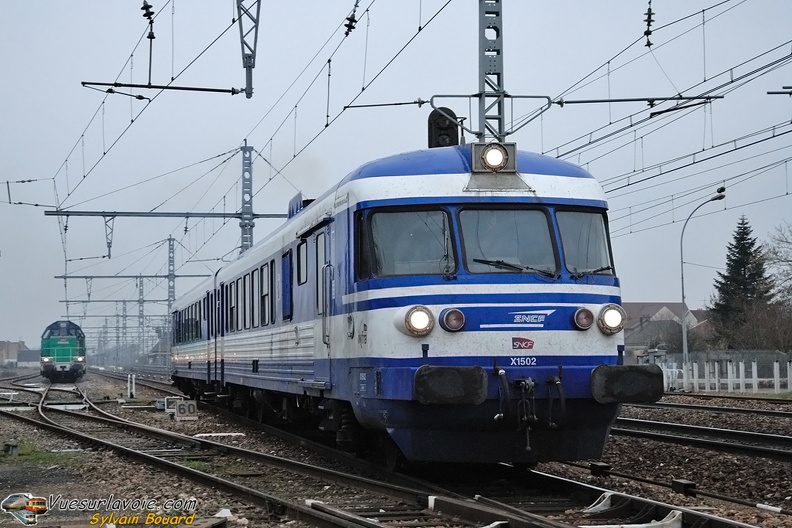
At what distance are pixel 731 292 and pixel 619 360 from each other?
5358 cm

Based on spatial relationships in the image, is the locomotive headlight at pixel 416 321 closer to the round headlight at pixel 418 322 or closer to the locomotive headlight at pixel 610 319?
the round headlight at pixel 418 322

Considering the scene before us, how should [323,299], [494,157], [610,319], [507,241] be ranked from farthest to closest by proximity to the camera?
1. [323,299]
2. [494,157]
3. [507,241]
4. [610,319]

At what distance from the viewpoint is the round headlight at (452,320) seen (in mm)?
9867

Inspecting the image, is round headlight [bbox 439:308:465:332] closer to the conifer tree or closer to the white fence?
the white fence

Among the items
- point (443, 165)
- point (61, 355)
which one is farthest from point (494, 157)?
point (61, 355)

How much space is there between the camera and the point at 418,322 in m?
9.88

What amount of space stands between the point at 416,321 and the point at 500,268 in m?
0.99

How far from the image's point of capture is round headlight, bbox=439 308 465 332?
32.4 ft

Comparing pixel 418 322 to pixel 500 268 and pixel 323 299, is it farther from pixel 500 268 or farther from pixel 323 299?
pixel 323 299

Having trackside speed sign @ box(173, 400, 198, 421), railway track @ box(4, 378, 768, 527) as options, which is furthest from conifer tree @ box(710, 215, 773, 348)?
railway track @ box(4, 378, 768, 527)

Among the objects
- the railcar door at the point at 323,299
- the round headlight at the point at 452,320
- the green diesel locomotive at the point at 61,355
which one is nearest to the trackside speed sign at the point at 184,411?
the railcar door at the point at 323,299

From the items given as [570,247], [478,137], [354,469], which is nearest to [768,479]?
[570,247]

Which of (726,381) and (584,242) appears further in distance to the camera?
(726,381)

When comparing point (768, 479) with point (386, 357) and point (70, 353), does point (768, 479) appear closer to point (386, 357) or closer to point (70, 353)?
point (386, 357)
